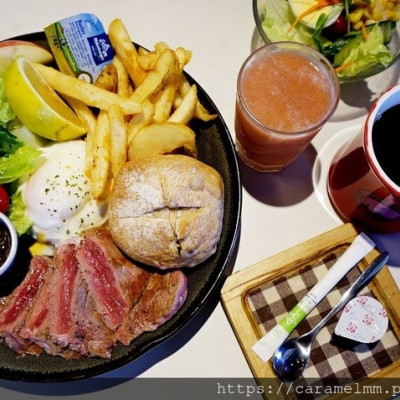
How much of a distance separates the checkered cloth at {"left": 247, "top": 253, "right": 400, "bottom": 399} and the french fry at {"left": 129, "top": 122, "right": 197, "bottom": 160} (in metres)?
0.65

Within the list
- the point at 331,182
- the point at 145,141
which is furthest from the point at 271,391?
the point at 145,141

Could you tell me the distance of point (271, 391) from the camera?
172 cm

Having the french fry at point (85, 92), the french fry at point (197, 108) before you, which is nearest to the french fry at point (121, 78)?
the french fry at point (85, 92)

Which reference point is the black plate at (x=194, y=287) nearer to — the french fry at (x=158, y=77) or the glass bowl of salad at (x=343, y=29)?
the french fry at (x=158, y=77)

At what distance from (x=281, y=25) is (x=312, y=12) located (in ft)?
0.49

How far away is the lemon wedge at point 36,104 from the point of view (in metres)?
1.68

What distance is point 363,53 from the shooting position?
198 cm

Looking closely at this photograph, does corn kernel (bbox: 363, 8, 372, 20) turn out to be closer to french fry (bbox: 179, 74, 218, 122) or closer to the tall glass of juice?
the tall glass of juice

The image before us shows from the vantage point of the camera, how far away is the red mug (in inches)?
63.6

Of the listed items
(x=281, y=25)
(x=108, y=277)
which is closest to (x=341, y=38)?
(x=281, y=25)

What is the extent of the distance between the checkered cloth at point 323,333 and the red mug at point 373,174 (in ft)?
0.80

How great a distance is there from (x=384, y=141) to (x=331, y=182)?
39 centimetres

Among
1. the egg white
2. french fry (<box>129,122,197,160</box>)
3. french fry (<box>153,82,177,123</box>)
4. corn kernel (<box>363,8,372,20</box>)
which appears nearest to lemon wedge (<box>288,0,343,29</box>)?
corn kernel (<box>363,8,372,20</box>)

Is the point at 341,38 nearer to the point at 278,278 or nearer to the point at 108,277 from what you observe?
the point at 278,278
